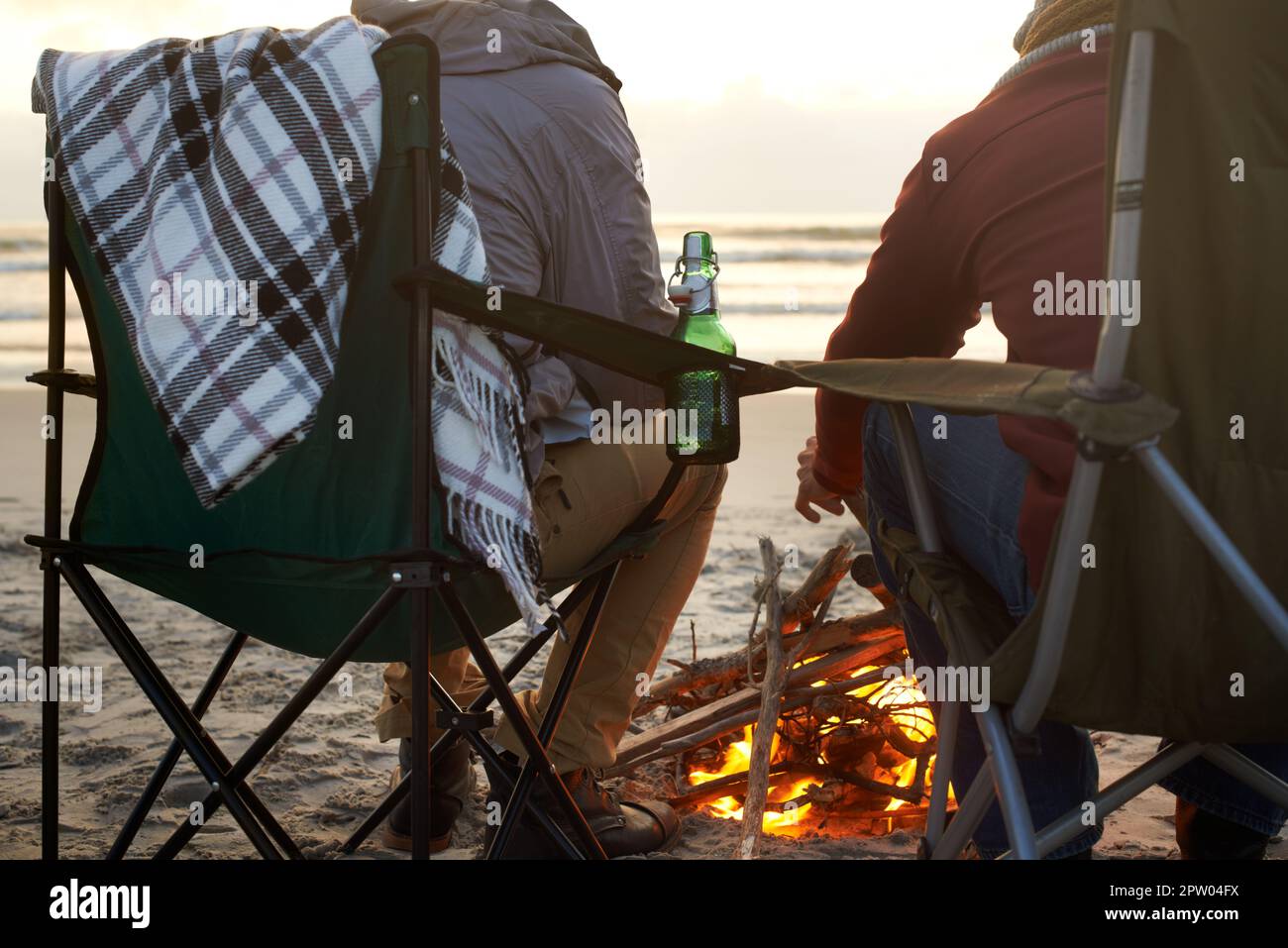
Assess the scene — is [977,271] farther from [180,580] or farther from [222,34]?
[180,580]

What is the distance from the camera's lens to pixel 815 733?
2.86 meters

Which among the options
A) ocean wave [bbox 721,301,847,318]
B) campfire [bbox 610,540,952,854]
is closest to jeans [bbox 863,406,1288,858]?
campfire [bbox 610,540,952,854]

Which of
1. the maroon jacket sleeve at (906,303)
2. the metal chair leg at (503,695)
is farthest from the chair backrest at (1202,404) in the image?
the metal chair leg at (503,695)

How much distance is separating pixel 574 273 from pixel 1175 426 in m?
1.22

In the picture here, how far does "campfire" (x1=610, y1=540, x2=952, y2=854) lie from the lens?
8.98 feet

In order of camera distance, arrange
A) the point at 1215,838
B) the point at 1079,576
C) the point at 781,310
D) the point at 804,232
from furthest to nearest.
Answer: the point at 804,232, the point at 781,310, the point at 1215,838, the point at 1079,576

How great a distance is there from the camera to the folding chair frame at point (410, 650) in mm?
1657

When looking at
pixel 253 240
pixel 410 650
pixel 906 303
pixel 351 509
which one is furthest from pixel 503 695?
pixel 906 303

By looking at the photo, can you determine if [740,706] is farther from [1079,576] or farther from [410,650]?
[1079,576]

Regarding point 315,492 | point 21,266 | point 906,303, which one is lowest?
point 315,492

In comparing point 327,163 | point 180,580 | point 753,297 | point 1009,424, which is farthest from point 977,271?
point 753,297

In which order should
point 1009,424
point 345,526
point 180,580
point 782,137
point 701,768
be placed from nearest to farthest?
point 1009,424 → point 345,526 → point 180,580 → point 701,768 → point 782,137
